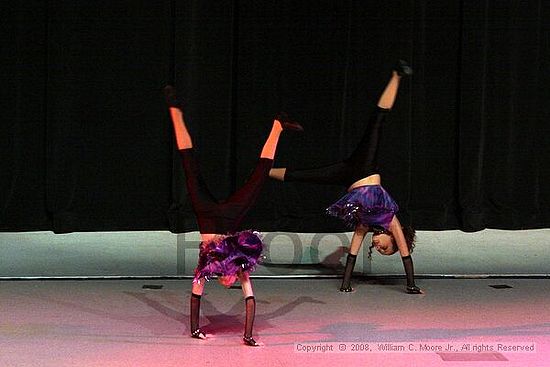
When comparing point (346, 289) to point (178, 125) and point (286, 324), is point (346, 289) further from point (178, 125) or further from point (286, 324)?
point (178, 125)

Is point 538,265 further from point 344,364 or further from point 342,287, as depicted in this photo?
point 344,364

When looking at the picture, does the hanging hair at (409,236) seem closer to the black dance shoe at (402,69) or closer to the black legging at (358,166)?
the black legging at (358,166)

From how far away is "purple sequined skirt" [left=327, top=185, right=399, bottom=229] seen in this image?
4859 mm

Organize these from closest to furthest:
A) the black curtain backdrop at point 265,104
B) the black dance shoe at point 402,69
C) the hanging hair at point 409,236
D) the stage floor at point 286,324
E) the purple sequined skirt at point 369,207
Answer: the stage floor at point 286,324
the black dance shoe at point 402,69
the purple sequined skirt at point 369,207
the hanging hair at point 409,236
the black curtain backdrop at point 265,104

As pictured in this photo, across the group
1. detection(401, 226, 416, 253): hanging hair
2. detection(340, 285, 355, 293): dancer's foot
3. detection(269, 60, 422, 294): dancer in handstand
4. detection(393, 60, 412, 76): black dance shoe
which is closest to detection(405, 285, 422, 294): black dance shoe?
detection(269, 60, 422, 294): dancer in handstand

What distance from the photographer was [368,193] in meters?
4.88

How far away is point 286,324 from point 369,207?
0.88 metres

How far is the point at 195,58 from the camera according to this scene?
6777 millimetres

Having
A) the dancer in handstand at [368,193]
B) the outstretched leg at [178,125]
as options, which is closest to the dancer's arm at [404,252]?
the dancer in handstand at [368,193]

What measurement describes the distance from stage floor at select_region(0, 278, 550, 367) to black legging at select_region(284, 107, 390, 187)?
63cm

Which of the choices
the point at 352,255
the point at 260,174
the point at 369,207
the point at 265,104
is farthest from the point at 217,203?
A: the point at 265,104

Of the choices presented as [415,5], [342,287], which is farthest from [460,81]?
[342,287]

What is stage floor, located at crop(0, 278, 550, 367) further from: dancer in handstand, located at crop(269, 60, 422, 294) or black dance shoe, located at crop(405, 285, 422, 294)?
dancer in handstand, located at crop(269, 60, 422, 294)

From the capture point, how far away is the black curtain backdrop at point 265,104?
6746 millimetres
